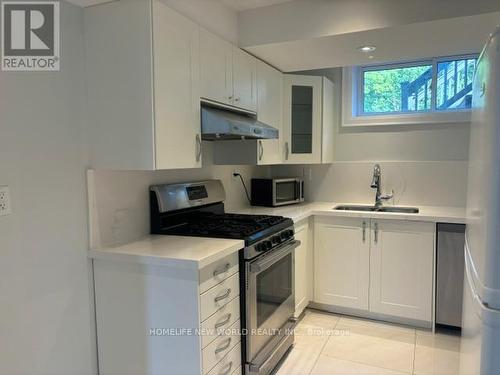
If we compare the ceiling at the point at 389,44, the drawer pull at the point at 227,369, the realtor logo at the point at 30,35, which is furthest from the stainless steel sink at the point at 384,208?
the realtor logo at the point at 30,35

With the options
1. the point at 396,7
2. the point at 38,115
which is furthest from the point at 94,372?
the point at 396,7

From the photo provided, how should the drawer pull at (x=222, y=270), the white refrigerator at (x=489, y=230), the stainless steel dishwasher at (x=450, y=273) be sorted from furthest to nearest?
1. the stainless steel dishwasher at (x=450, y=273)
2. the drawer pull at (x=222, y=270)
3. the white refrigerator at (x=489, y=230)

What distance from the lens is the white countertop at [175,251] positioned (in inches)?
66.0

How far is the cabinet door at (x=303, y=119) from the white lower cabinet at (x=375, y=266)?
24.6 inches

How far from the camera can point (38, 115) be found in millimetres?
1596

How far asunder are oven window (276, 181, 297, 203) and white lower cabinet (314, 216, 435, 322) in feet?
1.35

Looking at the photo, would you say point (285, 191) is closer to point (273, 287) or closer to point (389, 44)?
point (273, 287)

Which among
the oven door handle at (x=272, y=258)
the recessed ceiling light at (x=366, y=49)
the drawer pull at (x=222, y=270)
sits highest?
the recessed ceiling light at (x=366, y=49)

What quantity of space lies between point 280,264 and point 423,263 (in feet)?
4.08

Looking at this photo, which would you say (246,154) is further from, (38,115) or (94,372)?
(94,372)

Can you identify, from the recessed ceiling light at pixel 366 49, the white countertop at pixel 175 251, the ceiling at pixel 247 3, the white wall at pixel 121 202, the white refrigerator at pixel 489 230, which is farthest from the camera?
the recessed ceiling light at pixel 366 49

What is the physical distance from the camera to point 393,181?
136 inches

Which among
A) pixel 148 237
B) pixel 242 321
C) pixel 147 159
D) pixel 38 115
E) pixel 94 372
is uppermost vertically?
pixel 38 115

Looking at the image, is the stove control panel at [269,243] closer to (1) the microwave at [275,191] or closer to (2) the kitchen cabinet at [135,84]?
(2) the kitchen cabinet at [135,84]
